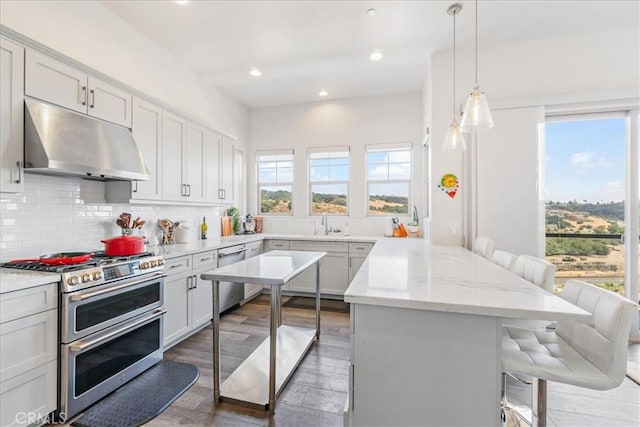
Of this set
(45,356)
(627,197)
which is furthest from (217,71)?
(627,197)

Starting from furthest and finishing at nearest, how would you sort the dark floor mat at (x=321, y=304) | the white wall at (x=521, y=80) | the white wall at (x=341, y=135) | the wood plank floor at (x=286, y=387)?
the white wall at (x=341, y=135) → the dark floor mat at (x=321, y=304) → the white wall at (x=521, y=80) → the wood plank floor at (x=286, y=387)

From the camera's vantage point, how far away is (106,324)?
201 centimetres

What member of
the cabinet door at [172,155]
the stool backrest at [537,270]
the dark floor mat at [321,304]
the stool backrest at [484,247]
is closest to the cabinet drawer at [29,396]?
the cabinet door at [172,155]

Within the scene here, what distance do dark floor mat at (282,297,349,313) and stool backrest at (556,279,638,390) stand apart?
8.67 ft

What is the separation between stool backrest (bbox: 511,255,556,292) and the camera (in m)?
1.75

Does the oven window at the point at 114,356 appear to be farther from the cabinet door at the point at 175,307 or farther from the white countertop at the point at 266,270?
the white countertop at the point at 266,270

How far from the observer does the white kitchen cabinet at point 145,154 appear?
268 cm

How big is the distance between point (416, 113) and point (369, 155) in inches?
36.6

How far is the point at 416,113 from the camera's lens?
445cm

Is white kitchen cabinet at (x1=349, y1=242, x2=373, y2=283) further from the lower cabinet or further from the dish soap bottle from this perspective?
the dish soap bottle

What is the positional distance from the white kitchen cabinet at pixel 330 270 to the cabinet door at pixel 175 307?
177 cm

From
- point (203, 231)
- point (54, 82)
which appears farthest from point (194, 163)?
point (54, 82)

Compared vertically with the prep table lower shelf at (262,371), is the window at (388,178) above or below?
above

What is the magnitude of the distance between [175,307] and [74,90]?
194 cm
